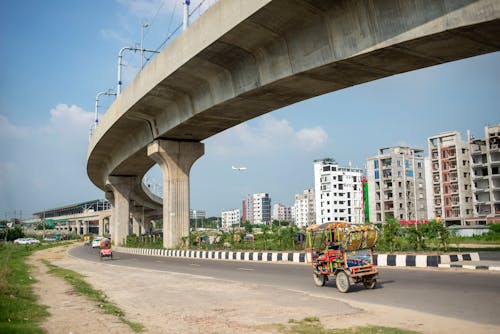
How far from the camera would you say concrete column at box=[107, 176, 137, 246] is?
50.3 meters

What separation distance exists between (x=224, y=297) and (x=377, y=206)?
75742 millimetres

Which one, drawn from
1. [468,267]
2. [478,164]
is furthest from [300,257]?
[478,164]

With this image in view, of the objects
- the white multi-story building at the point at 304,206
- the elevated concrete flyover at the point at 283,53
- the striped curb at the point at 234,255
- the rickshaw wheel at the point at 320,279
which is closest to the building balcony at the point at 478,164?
the elevated concrete flyover at the point at 283,53

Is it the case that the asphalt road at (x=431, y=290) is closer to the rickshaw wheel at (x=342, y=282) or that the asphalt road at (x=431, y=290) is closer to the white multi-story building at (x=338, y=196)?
the rickshaw wheel at (x=342, y=282)

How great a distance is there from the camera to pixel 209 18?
15883 millimetres

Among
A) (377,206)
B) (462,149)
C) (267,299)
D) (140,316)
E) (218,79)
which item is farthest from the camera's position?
(377,206)

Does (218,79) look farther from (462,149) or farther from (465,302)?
(462,149)

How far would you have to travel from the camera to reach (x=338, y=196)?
99.1 metres

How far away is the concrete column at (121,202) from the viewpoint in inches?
1980

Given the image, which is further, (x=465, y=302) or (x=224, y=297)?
Answer: (x=224, y=297)

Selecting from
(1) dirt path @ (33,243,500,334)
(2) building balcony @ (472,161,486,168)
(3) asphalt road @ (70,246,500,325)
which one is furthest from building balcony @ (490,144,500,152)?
(1) dirt path @ (33,243,500,334)

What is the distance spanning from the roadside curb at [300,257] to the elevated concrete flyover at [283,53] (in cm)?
649

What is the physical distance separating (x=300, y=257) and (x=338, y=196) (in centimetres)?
7969

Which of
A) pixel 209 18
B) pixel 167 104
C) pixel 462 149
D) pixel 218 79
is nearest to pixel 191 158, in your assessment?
pixel 167 104
